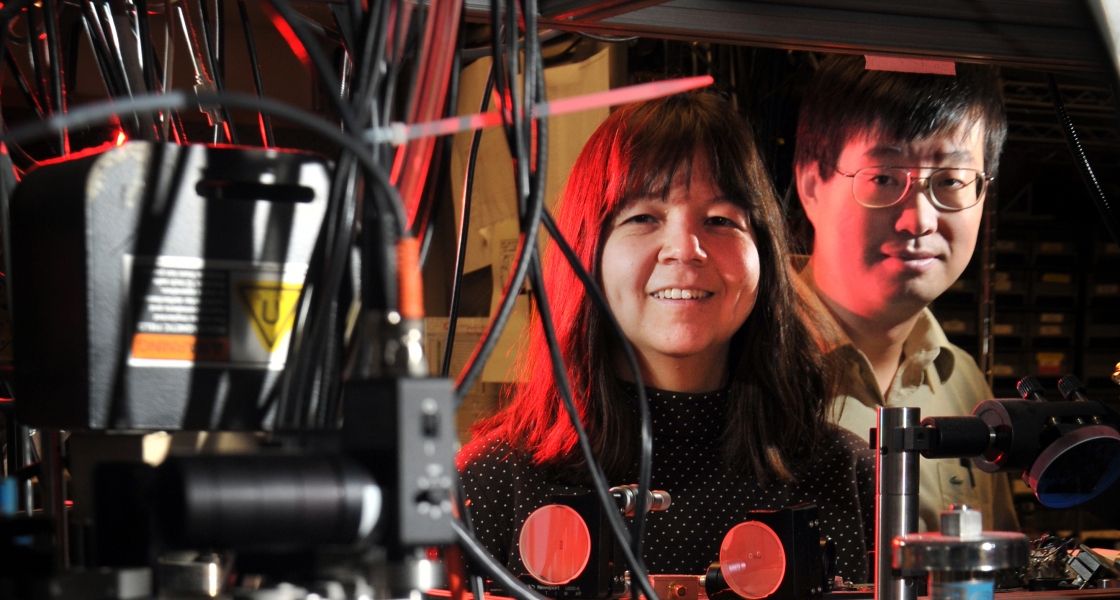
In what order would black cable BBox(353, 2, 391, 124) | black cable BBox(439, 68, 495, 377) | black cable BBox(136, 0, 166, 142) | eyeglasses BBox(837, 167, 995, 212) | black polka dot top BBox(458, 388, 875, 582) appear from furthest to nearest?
eyeglasses BBox(837, 167, 995, 212), black polka dot top BBox(458, 388, 875, 582), black cable BBox(439, 68, 495, 377), black cable BBox(136, 0, 166, 142), black cable BBox(353, 2, 391, 124)

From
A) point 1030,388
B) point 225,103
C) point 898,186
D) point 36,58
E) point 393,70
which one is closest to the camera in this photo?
point 225,103

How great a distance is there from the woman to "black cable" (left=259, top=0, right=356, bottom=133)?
1297 mm

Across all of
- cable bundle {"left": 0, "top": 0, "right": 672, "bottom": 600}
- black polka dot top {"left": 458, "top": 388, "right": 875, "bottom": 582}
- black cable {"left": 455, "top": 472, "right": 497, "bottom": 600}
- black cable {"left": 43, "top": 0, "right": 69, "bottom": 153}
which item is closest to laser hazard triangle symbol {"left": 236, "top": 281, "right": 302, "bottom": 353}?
cable bundle {"left": 0, "top": 0, "right": 672, "bottom": 600}

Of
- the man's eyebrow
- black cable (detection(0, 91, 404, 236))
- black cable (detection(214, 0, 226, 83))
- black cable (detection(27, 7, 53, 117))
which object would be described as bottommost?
black cable (detection(0, 91, 404, 236))

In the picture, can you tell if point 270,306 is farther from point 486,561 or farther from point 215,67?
point 215,67

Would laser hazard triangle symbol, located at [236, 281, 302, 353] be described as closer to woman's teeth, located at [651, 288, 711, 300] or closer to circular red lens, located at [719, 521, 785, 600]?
circular red lens, located at [719, 521, 785, 600]

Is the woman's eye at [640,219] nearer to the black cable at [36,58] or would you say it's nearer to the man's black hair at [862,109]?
the man's black hair at [862,109]

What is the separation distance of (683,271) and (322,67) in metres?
1.38

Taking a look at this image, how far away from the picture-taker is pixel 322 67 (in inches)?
18.5

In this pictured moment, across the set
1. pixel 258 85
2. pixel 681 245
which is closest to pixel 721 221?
pixel 681 245

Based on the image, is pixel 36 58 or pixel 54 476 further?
pixel 36 58

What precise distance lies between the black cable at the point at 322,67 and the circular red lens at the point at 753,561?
689mm

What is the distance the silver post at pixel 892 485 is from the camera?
90cm

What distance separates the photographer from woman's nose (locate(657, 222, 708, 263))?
1784 millimetres
